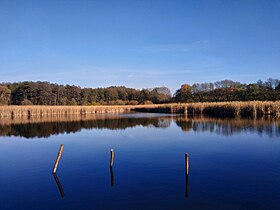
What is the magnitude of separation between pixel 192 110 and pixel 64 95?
5099 centimetres

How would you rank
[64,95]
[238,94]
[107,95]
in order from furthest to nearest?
[107,95], [64,95], [238,94]

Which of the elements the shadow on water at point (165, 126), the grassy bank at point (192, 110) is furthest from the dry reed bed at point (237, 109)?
the shadow on water at point (165, 126)

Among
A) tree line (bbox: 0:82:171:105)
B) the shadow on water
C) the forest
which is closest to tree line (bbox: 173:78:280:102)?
the forest

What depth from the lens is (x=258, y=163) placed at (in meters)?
9.86

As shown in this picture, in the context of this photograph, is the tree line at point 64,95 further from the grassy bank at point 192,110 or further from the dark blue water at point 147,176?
the dark blue water at point 147,176

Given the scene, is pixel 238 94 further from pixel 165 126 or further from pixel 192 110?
pixel 165 126

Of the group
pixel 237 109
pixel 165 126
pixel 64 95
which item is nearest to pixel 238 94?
pixel 237 109

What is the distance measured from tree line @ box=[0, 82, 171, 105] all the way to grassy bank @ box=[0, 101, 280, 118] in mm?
22103

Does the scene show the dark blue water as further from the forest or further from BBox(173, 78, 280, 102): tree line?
the forest

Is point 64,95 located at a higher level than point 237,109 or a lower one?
higher

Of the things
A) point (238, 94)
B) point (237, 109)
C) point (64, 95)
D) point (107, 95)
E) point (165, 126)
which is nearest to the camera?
point (165, 126)

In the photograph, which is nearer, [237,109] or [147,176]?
[147,176]

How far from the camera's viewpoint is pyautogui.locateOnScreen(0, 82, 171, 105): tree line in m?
70.4

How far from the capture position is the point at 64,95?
7975 cm
